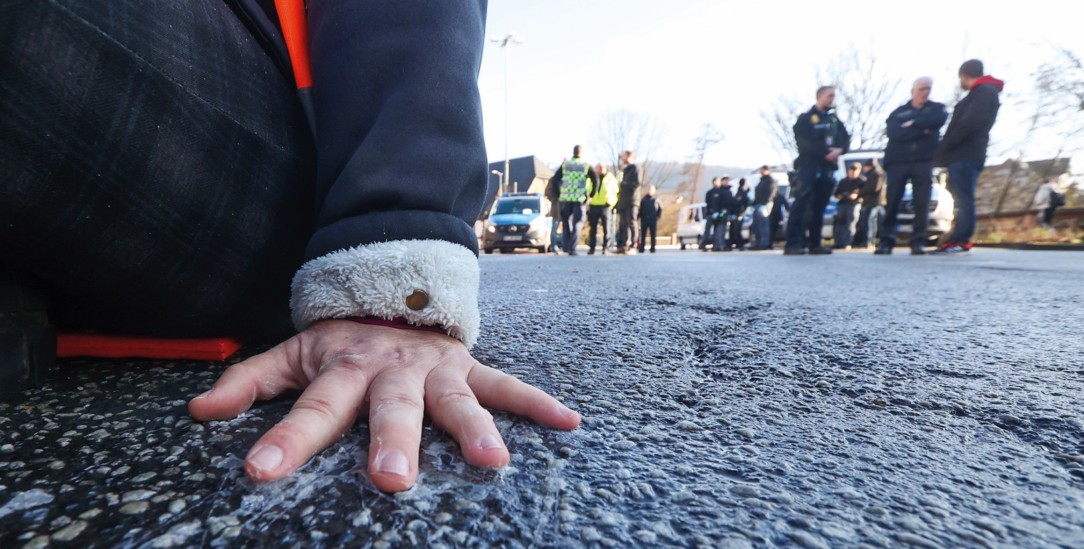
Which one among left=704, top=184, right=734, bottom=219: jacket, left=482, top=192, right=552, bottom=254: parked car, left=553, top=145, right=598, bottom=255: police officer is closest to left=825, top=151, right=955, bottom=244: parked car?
left=704, top=184, right=734, bottom=219: jacket

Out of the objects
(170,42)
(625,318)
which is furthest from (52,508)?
(625,318)

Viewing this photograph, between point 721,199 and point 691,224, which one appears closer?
point 721,199

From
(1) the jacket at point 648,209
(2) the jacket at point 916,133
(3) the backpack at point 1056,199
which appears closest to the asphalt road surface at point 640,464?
(2) the jacket at point 916,133

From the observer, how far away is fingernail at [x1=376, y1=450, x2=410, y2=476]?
48cm

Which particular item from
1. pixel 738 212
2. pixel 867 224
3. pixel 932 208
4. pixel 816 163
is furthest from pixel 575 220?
pixel 932 208

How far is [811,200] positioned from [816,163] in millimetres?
582

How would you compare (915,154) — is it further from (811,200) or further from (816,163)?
Answer: (811,200)

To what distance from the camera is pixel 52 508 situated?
43cm

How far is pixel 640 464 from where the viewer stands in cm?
55

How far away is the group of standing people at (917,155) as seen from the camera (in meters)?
5.80

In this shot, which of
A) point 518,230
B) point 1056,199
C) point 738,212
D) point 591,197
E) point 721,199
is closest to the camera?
point 591,197

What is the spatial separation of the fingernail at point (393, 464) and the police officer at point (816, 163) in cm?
736

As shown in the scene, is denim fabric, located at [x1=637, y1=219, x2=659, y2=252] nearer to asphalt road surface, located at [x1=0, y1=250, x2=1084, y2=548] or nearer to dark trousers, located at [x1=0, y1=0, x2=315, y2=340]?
asphalt road surface, located at [x1=0, y1=250, x2=1084, y2=548]

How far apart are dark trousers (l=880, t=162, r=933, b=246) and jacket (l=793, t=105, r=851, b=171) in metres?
0.71
